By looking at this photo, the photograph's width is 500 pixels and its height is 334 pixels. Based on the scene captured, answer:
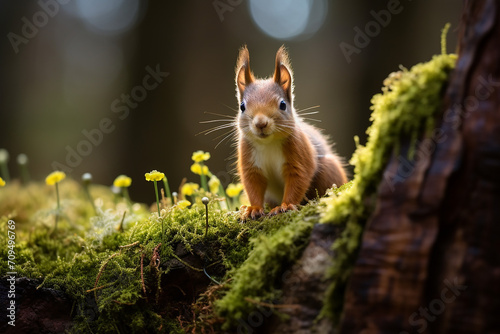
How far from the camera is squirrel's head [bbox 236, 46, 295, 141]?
8.48 ft

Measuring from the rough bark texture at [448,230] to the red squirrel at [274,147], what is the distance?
3.74 feet

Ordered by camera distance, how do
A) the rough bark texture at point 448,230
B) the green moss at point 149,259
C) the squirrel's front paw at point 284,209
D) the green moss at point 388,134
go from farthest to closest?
the squirrel's front paw at point 284,209
the green moss at point 149,259
the green moss at point 388,134
the rough bark texture at point 448,230

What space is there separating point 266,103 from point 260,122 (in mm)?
220

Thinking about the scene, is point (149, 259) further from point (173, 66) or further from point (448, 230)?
point (173, 66)

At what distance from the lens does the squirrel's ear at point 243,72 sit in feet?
9.58

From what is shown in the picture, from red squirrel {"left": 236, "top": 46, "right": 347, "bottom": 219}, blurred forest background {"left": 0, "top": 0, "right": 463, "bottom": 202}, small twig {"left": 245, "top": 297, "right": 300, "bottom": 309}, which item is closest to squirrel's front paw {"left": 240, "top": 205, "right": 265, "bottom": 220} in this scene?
red squirrel {"left": 236, "top": 46, "right": 347, "bottom": 219}

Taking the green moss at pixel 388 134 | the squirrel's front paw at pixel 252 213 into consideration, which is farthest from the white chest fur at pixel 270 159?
the green moss at pixel 388 134

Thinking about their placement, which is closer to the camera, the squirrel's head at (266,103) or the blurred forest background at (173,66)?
the squirrel's head at (266,103)

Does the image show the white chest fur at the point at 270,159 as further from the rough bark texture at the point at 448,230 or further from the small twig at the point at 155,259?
the rough bark texture at the point at 448,230

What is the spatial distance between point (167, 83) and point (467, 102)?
700 cm

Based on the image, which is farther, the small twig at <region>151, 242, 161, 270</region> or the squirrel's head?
the squirrel's head

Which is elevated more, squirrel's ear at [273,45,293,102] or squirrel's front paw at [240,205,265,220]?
squirrel's ear at [273,45,293,102]

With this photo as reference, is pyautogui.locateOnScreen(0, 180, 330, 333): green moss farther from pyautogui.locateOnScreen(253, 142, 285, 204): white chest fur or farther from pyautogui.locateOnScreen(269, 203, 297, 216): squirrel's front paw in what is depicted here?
pyautogui.locateOnScreen(253, 142, 285, 204): white chest fur

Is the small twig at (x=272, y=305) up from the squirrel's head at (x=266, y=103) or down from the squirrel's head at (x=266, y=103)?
down
